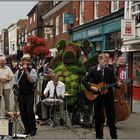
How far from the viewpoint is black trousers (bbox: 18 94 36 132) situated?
9758 mm

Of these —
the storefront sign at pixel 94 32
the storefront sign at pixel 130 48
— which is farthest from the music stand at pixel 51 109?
the storefront sign at pixel 94 32

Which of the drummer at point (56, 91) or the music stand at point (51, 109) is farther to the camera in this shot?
the drummer at point (56, 91)

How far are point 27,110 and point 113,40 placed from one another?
13472mm

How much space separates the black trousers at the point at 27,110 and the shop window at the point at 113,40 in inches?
485

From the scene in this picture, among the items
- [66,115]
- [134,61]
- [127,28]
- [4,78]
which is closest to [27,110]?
[66,115]

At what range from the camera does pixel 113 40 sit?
2269 cm

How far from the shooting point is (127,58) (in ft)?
67.2

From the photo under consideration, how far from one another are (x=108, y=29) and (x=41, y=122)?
12.3m

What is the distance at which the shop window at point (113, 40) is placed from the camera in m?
21.9

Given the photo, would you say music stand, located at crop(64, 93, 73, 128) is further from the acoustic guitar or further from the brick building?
the brick building

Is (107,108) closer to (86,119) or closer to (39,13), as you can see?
(86,119)

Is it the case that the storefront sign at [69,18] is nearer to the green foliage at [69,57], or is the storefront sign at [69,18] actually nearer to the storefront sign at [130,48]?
the storefront sign at [130,48]

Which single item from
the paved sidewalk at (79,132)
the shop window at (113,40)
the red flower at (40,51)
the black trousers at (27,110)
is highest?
the shop window at (113,40)

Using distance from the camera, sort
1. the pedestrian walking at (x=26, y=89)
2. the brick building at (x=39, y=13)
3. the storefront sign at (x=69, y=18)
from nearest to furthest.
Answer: the pedestrian walking at (x=26, y=89) → the storefront sign at (x=69, y=18) → the brick building at (x=39, y=13)
